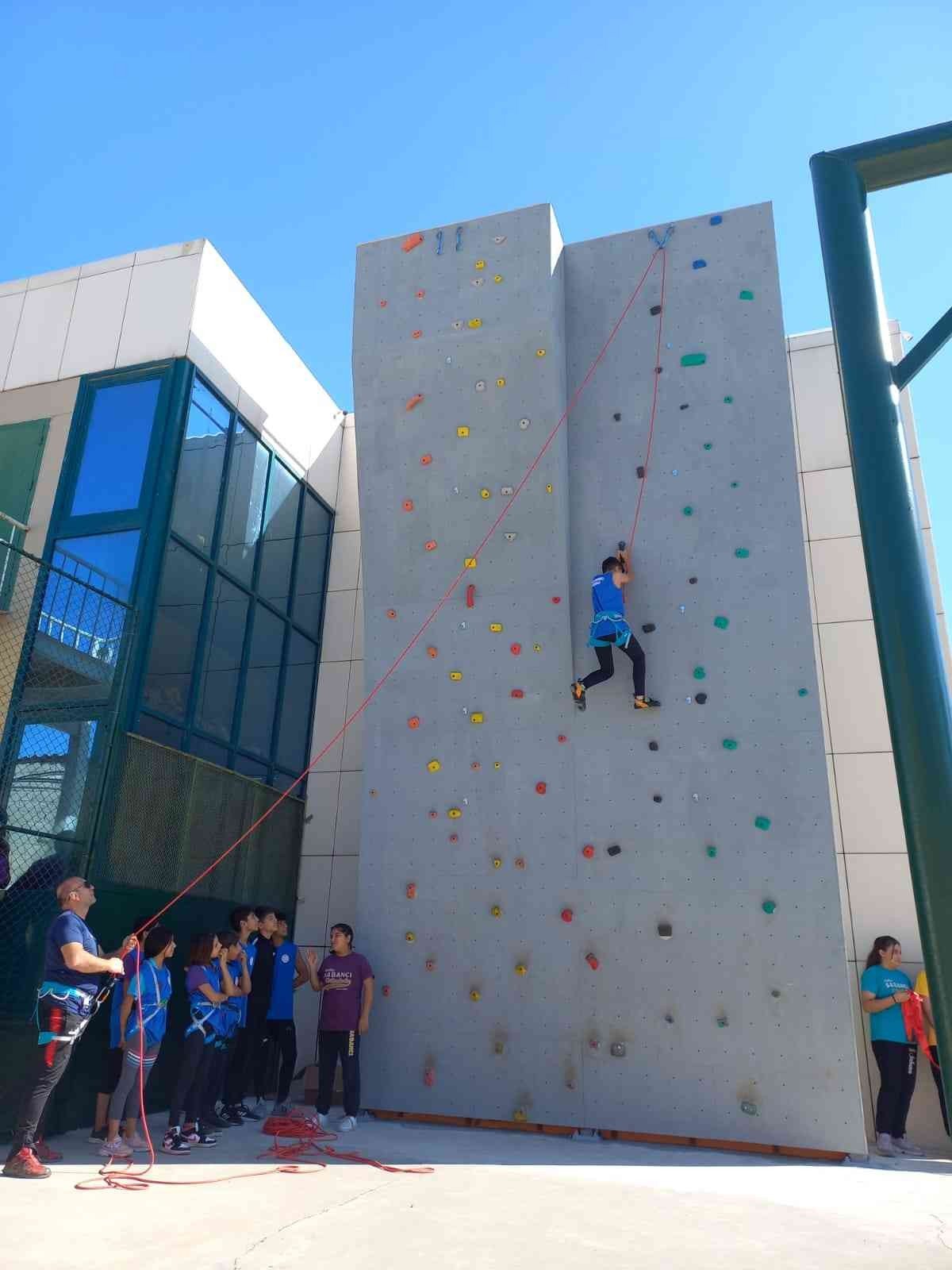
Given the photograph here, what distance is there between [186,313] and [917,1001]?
7.64m

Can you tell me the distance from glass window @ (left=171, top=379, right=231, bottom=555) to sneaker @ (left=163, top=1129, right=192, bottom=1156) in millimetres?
4274

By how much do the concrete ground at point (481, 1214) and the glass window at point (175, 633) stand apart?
3.00 m

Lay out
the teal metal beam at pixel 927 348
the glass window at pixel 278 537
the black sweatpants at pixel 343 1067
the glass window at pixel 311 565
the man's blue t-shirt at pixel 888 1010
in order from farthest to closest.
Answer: the glass window at pixel 311 565
the glass window at pixel 278 537
the man's blue t-shirt at pixel 888 1010
the black sweatpants at pixel 343 1067
the teal metal beam at pixel 927 348

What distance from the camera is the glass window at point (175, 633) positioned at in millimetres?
7176

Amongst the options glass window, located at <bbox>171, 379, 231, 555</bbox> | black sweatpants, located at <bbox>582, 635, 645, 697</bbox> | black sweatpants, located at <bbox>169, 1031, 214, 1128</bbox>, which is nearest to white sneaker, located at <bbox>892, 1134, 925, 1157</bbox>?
black sweatpants, located at <bbox>582, 635, 645, 697</bbox>

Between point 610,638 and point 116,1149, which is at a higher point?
point 610,638

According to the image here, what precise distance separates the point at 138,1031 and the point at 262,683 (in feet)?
12.7

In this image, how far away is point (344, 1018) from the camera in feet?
20.8

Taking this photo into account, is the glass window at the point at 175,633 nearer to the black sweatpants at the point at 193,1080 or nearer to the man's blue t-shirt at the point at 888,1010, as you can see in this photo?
the black sweatpants at the point at 193,1080

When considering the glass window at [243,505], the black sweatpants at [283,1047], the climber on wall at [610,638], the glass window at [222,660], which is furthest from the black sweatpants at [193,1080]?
the glass window at [243,505]

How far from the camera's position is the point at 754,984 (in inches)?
242

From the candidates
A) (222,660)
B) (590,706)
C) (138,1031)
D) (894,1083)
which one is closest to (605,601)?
(590,706)

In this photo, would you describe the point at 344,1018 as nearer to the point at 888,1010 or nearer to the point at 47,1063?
the point at 47,1063

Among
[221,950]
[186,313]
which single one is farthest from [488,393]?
[221,950]
